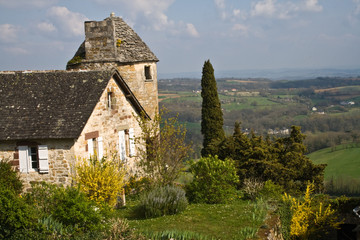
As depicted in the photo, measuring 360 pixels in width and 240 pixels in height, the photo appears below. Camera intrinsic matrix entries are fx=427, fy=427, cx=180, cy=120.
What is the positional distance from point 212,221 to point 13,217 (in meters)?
6.11

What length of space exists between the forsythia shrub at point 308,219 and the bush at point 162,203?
418 centimetres

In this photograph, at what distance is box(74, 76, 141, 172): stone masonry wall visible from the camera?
17.8 m

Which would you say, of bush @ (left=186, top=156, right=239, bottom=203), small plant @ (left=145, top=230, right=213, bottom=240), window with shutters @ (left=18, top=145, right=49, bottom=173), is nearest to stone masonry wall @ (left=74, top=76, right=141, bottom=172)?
window with shutters @ (left=18, top=145, right=49, bottom=173)

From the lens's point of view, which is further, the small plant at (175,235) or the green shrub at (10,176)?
the green shrub at (10,176)

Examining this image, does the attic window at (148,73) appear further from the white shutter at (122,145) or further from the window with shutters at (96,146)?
the window with shutters at (96,146)

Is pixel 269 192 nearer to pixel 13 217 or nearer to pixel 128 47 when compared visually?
pixel 13 217

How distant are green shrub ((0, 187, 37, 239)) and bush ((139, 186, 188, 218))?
4.23 meters

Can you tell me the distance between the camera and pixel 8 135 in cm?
1759

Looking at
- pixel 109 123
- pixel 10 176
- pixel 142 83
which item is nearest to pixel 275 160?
pixel 109 123

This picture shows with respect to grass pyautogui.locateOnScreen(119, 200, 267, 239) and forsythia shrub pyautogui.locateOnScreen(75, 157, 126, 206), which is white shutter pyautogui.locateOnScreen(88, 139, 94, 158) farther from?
grass pyautogui.locateOnScreen(119, 200, 267, 239)

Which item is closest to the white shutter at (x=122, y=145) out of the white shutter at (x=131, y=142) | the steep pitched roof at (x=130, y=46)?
the white shutter at (x=131, y=142)

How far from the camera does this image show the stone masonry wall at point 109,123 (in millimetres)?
17812

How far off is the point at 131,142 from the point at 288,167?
806 centimetres

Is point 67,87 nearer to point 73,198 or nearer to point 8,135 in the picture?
point 8,135
